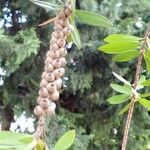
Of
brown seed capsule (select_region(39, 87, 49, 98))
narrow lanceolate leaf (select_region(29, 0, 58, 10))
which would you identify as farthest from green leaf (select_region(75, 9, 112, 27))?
brown seed capsule (select_region(39, 87, 49, 98))

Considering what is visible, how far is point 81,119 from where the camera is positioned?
3434 millimetres

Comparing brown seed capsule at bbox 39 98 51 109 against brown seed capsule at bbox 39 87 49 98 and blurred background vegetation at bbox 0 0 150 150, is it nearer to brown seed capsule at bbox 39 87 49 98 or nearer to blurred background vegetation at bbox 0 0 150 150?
brown seed capsule at bbox 39 87 49 98

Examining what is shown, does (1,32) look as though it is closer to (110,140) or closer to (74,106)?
(74,106)

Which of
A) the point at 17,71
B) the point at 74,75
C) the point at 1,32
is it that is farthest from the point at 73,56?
the point at 1,32

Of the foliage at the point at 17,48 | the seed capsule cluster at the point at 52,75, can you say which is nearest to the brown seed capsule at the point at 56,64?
the seed capsule cluster at the point at 52,75

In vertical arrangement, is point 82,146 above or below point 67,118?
below

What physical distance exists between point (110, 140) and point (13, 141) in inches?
130

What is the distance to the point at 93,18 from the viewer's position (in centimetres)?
35

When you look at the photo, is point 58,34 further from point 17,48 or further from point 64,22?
point 17,48

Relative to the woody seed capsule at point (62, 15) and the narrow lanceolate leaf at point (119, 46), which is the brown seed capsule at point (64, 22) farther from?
the narrow lanceolate leaf at point (119, 46)

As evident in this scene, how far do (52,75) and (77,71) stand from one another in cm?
299

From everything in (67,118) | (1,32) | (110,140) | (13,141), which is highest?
(1,32)

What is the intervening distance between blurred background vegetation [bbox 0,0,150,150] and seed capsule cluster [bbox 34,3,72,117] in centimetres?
261

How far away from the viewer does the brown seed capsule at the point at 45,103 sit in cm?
24
